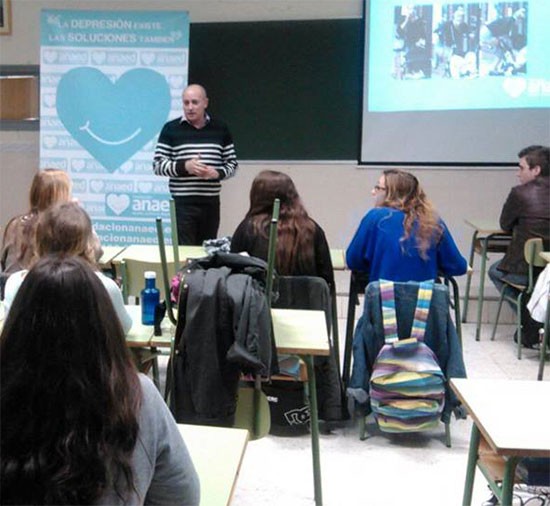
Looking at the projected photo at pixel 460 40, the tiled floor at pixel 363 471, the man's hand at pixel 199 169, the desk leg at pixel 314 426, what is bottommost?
the tiled floor at pixel 363 471

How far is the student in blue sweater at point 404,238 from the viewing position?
3.09m

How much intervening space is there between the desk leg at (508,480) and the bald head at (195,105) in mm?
3285

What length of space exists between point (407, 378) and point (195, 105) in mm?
2321

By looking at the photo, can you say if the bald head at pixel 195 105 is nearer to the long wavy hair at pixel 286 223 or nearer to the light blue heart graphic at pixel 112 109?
the light blue heart graphic at pixel 112 109

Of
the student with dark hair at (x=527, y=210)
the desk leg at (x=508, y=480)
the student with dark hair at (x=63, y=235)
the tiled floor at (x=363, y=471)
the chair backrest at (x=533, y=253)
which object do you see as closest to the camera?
the desk leg at (x=508, y=480)

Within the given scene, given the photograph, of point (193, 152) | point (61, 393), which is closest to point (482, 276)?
point (193, 152)

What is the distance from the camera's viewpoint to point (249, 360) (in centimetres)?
190

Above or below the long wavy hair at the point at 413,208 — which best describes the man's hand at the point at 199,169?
above

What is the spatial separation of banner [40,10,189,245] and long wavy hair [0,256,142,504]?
3975 millimetres

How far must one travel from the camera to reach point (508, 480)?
5.18ft

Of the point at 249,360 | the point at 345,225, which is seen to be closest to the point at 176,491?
the point at 249,360

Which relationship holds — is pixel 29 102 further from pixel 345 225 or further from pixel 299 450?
pixel 299 450

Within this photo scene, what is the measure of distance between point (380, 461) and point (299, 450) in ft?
1.11

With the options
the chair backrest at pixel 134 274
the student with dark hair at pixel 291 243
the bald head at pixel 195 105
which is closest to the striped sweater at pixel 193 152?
the bald head at pixel 195 105
